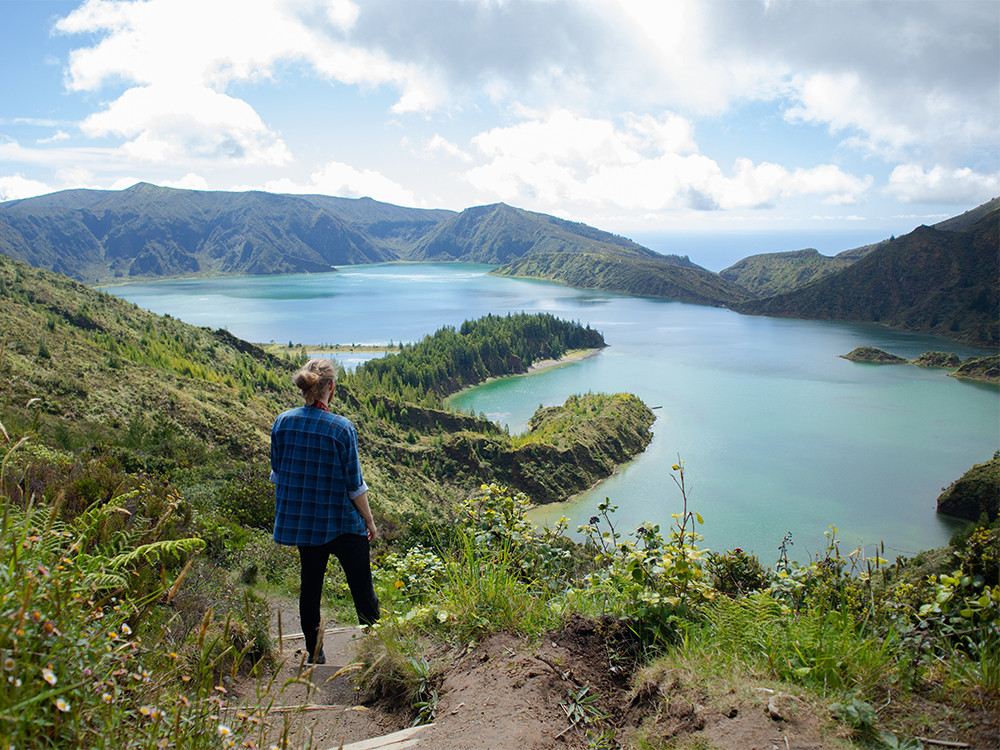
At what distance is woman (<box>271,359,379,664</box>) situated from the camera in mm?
3346

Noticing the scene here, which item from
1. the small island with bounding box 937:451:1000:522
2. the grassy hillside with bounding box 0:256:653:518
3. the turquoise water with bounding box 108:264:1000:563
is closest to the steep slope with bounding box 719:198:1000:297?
the turquoise water with bounding box 108:264:1000:563

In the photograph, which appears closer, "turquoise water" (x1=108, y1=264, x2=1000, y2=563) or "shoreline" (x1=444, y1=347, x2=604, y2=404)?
"turquoise water" (x1=108, y1=264, x2=1000, y2=563)

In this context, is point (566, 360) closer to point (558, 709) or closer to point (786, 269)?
point (558, 709)

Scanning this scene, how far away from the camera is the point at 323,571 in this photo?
3.50 m

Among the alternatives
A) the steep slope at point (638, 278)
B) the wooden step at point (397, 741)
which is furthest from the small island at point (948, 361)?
the wooden step at point (397, 741)

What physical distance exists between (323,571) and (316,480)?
603mm

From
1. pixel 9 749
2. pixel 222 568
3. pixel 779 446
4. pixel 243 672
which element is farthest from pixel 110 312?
pixel 779 446

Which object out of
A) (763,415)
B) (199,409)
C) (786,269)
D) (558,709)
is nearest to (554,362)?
(763,415)

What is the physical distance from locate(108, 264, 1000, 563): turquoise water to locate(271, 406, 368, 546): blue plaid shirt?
1835cm

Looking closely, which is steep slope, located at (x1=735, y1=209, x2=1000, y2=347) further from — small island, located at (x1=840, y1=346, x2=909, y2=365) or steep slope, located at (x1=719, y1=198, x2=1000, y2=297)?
steep slope, located at (x1=719, y1=198, x2=1000, y2=297)

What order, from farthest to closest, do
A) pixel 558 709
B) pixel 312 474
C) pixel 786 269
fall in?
pixel 786 269
pixel 312 474
pixel 558 709

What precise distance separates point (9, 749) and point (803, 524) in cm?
2886

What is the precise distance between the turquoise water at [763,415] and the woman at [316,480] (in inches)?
718

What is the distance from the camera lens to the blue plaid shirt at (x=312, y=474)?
334 cm
